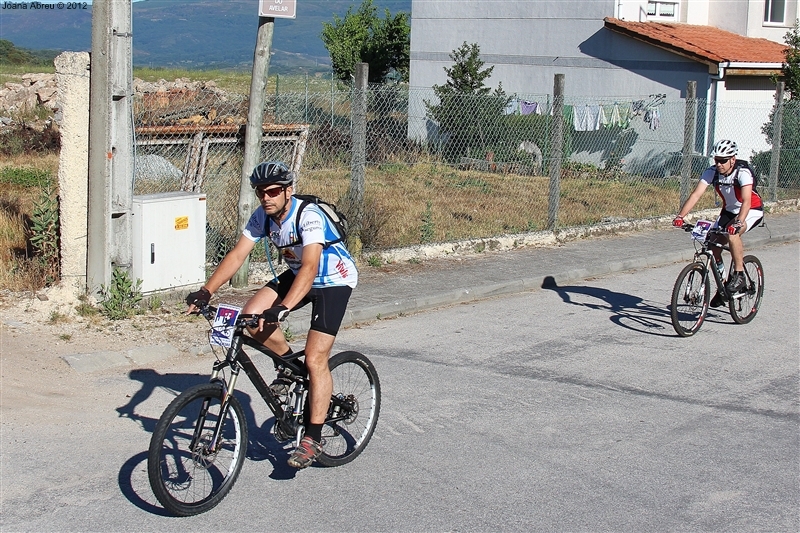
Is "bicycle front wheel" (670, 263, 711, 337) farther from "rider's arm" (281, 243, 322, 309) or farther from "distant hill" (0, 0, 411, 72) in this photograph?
"distant hill" (0, 0, 411, 72)

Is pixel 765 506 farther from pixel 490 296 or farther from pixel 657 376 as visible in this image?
pixel 490 296

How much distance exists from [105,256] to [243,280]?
1.70 metres

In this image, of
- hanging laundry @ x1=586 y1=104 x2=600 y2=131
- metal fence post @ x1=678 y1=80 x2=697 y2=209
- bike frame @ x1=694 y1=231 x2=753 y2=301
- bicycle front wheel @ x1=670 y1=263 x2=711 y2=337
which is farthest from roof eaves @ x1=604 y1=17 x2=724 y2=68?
bicycle front wheel @ x1=670 y1=263 x2=711 y2=337

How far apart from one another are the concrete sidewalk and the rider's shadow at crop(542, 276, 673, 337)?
35 centimetres

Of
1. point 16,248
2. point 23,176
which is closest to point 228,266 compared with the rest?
point 16,248

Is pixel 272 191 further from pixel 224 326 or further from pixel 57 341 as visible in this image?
pixel 57 341

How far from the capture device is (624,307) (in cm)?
1015

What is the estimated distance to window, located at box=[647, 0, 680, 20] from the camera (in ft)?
89.9

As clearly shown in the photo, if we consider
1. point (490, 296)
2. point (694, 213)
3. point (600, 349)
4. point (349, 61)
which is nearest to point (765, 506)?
point (600, 349)

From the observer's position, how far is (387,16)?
38875 mm

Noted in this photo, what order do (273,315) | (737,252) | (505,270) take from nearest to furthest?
(273,315) → (737,252) → (505,270)

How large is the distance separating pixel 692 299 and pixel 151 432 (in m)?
5.29

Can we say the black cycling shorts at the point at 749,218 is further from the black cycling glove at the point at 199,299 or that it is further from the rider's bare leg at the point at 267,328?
the black cycling glove at the point at 199,299

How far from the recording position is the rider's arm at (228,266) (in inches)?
201
